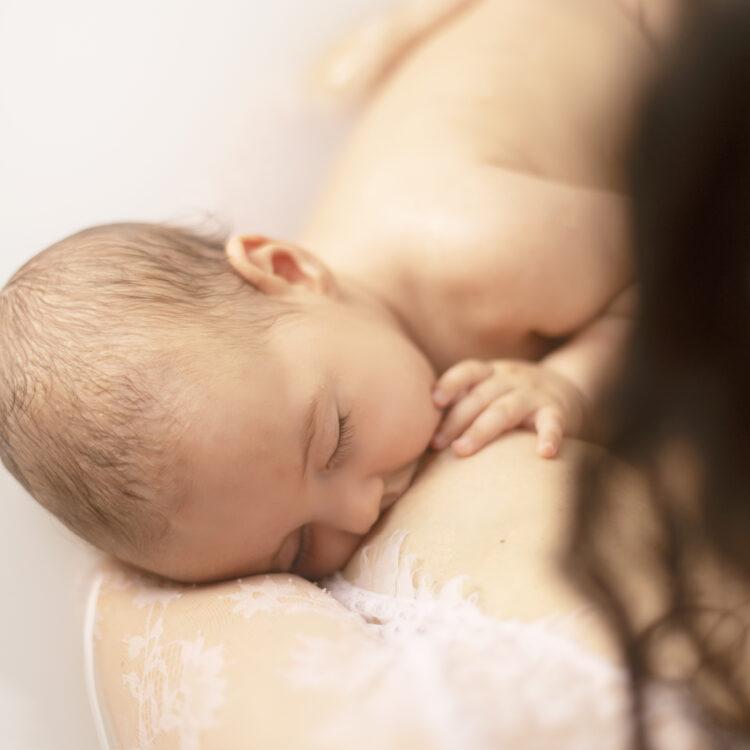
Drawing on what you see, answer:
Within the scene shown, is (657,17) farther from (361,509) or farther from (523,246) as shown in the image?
(361,509)

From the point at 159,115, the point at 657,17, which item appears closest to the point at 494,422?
the point at 657,17

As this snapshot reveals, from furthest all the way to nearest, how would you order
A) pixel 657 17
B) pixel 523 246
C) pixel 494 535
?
pixel 657 17 < pixel 523 246 < pixel 494 535

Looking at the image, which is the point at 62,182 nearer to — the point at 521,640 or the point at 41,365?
the point at 41,365

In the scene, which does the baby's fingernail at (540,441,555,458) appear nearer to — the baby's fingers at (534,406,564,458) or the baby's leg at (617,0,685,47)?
the baby's fingers at (534,406,564,458)

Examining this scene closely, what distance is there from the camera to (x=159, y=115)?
1.33 metres

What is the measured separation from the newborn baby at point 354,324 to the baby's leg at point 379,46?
0.30ft

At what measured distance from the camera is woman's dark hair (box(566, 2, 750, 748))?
2.14 feet

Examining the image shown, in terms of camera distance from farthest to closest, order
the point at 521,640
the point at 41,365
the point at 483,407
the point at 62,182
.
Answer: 1. the point at 62,182
2. the point at 483,407
3. the point at 41,365
4. the point at 521,640

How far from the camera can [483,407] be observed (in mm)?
949

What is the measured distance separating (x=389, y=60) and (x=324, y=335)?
617mm

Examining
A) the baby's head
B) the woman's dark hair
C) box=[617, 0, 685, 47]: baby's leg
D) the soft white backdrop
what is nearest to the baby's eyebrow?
the baby's head

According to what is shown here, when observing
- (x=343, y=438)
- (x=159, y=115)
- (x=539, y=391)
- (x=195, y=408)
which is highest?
(x=159, y=115)

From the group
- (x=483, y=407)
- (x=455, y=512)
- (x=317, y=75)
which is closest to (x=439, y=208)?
(x=483, y=407)

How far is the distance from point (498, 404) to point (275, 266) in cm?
25
